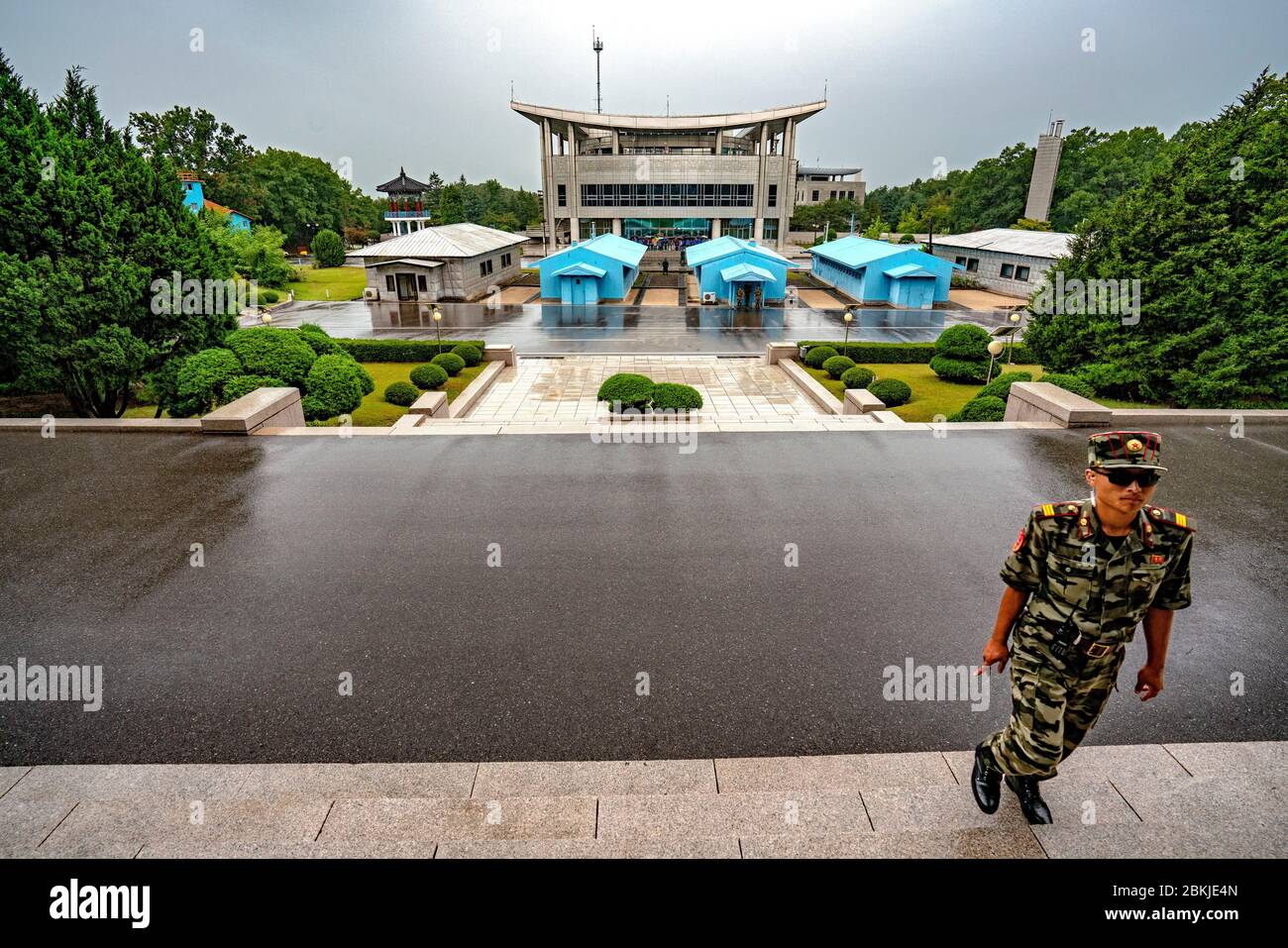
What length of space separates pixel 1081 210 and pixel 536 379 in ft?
183

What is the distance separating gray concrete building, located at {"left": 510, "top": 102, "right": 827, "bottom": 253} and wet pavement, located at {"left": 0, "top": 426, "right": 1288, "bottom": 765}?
5826 cm

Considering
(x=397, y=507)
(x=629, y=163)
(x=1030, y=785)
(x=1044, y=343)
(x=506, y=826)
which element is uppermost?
(x=629, y=163)

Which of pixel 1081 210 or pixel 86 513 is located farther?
pixel 1081 210

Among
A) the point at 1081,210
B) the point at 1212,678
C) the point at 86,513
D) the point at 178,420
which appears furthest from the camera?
the point at 1081,210

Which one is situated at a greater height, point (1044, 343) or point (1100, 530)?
point (1044, 343)

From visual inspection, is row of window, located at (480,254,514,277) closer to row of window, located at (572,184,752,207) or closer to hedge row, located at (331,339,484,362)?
hedge row, located at (331,339,484,362)

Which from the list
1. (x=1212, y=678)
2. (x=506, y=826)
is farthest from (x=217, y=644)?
(x=1212, y=678)

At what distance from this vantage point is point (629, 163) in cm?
6159

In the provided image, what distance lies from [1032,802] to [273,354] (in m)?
13.1

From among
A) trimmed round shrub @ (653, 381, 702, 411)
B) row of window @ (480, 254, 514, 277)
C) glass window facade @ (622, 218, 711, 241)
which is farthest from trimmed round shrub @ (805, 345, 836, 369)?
glass window facade @ (622, 218, 711, 241)

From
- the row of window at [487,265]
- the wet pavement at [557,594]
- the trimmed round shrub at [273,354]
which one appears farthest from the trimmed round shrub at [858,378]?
the row of window at [487,265]

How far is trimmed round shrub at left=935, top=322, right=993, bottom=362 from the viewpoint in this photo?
1931 centimetres

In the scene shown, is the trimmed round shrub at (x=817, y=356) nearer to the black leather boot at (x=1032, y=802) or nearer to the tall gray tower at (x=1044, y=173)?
the black leather boot at (x=1032, y=802)
